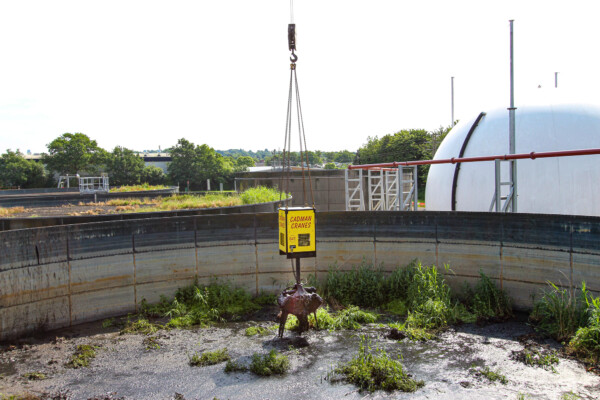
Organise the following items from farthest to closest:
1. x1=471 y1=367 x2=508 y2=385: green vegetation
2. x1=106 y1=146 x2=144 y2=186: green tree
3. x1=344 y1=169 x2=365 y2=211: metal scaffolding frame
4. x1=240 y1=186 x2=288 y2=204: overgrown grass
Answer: x1=106 y1=146 x2=144 y2=186: green tree < x1=240 y1=186 x2=288 y2=204: overgrown grass < x1=344 y1=169 x2=365 y2=211: metal scaffolding frame < x1=471 y1=367 x2=508 y2=385: green vegetation

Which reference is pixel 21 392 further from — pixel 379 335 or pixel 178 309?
pixel 379 335

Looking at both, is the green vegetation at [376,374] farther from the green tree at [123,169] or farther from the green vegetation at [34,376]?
the green tree at [123,169]

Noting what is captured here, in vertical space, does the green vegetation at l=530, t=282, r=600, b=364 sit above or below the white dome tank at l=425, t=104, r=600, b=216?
below

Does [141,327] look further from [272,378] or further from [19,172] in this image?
[19,172]

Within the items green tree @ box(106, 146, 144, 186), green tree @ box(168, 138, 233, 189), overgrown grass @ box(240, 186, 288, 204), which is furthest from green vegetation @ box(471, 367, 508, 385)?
green tree @ box(106, 146, 144, 186)

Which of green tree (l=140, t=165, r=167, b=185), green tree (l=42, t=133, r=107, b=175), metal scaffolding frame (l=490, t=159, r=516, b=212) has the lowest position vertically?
metal scaffolding frame (l=490, t=159, r=516, b=212)

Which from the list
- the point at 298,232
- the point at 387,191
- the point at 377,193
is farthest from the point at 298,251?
the point at 377,193

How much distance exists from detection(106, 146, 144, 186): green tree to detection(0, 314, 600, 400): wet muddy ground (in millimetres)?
53141

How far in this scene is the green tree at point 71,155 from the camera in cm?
5403

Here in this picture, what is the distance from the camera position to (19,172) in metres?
53.2

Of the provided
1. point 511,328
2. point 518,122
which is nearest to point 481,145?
point 518,122

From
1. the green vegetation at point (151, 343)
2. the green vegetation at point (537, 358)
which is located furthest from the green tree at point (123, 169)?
the green vegetation at point (537, 358)

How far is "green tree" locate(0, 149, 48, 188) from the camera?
5288 centimetres

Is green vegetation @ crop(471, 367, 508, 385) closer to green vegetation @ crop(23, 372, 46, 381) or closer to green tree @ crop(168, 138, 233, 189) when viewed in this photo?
green vegetation @ crop(23, 372, 46, 381)
